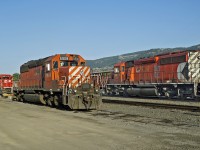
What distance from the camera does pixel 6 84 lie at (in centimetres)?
3750

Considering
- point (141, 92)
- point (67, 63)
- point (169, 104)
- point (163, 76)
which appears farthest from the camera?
point (141, 92)

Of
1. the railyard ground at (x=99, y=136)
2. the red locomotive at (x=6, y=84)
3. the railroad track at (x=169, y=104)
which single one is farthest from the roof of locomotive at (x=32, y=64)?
the railyard ground at (x=99, y=136)

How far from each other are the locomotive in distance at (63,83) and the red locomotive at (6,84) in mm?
13222

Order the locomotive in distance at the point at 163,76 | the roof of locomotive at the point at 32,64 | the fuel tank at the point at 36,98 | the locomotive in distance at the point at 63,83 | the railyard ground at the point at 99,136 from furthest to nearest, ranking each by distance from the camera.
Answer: the locomotive in distance at the point at 163,76, the roof of locomotive at the point at 32,64, the fuel tank at the point at 36,98, the locomotive in distance at the point at 63,83, the railyard ground at the point at 99,136

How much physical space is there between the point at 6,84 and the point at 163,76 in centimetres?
1988

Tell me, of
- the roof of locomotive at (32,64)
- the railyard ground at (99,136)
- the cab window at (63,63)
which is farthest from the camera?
the roof of locomotive at (32,64)

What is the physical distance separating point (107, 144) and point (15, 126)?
15.1 feet

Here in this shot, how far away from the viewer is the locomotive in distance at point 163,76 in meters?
25.2

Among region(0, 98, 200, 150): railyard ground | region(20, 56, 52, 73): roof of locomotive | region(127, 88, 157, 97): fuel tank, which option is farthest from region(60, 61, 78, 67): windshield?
region(127, 88, 157, 97): fuel tank

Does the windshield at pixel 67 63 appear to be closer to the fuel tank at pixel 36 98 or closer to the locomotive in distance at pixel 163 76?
the locomotive in distance at pixel 163 76

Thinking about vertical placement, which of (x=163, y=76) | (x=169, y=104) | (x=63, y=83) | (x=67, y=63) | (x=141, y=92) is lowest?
(x=169, y=104)

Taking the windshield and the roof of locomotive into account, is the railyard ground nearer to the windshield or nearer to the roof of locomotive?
the windshield

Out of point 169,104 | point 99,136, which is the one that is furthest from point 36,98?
point 99,136

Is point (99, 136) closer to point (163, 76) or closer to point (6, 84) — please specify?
point (163, 76)
